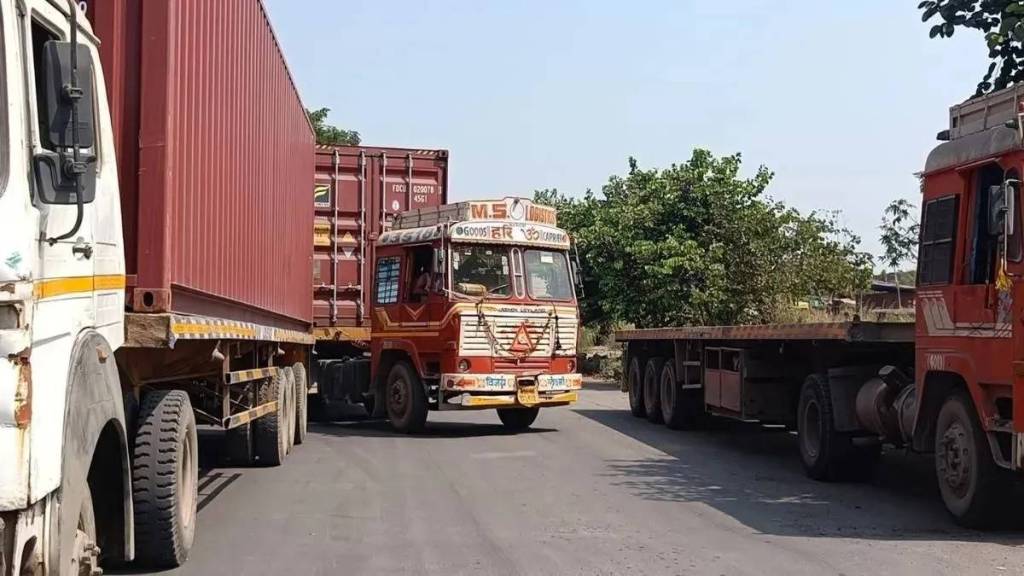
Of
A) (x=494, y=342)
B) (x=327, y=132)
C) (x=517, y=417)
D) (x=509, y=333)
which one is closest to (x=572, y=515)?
(x=494, y=342)

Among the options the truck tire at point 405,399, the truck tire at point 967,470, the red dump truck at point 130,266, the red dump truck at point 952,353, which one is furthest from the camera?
the truck tire at point 405,399

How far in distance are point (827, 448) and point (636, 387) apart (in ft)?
26.3

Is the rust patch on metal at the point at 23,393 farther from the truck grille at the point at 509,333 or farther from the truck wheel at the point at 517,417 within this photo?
the truck wheel at the point at 517,417

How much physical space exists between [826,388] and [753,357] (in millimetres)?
2108

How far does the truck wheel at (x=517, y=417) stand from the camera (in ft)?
53.9

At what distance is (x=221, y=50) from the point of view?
8375mm

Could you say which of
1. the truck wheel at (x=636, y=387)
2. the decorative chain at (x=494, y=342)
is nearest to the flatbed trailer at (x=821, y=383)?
the decorative chain at (x=494, y=342)

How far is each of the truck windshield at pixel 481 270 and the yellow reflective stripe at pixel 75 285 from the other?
9635 millimetres

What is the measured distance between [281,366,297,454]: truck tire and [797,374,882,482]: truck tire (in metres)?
5.75

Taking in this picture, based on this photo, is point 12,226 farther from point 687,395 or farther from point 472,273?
point 687,395

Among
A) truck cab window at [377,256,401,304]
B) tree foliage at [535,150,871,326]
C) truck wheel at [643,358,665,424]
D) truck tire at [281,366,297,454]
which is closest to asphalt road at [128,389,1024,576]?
truck tire at [281,366,297,454]

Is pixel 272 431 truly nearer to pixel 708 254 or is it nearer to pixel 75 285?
pixel 75 285

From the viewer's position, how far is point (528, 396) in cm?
1542

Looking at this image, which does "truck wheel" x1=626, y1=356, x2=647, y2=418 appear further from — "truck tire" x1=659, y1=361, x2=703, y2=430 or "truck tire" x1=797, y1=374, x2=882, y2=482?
"truck tire" x1=797, y1=374, x2=882, y2=482
